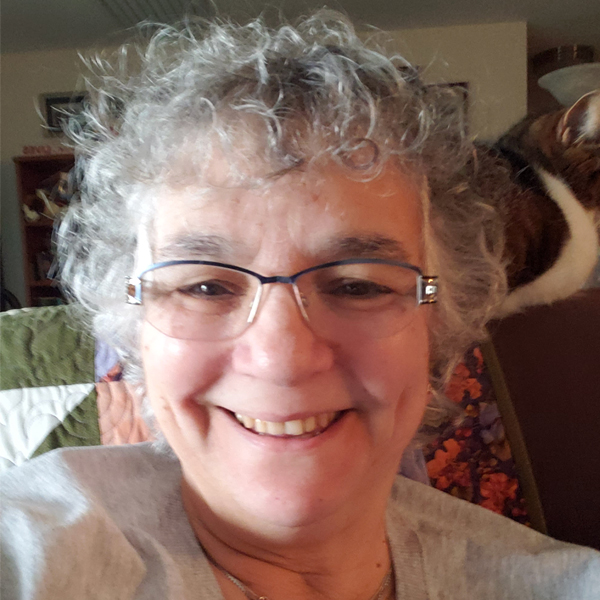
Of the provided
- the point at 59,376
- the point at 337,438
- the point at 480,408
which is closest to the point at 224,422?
the point at 337,438

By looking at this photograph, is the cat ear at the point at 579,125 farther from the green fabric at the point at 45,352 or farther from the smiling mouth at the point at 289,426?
the green fabric at the point at 45,352

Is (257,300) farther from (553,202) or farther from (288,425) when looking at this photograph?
(553,202)

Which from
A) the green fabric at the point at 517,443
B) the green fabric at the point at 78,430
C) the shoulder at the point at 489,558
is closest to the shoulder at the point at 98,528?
the green fabric at the point at 78,430

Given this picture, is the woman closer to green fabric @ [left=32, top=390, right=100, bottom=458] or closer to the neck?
the neck

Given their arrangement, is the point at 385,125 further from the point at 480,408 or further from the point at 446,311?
the point at 480,408

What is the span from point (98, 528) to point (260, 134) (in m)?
0.58

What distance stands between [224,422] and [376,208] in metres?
0.37

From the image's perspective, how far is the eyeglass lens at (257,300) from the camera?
2.23 feet

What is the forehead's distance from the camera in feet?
2.15

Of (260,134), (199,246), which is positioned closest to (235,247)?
(199,246)

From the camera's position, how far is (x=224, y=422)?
2.32 ft

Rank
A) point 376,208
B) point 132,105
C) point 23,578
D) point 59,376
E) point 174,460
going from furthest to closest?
point 59,376 < point 174,460 < point 132,105 < point 376,208 < point 23,578

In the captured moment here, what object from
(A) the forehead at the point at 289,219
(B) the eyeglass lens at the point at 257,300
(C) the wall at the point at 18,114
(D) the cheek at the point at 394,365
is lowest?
(D) the cheek at the point at 394,365

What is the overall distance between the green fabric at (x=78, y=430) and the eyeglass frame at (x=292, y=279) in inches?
19.1
